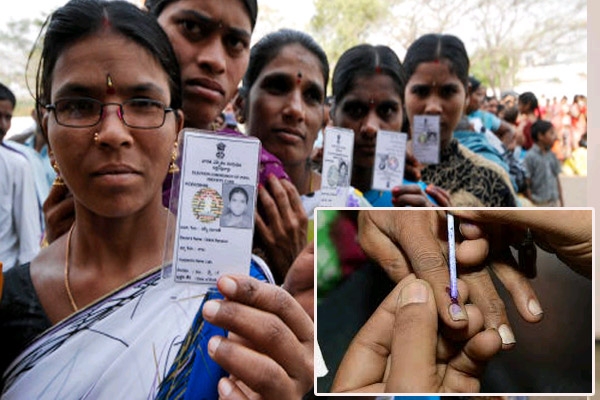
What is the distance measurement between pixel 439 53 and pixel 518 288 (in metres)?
1.22

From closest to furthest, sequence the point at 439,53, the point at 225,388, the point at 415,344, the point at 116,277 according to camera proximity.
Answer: the point at 415,344
the point at 225,388
the point at 116,277
the point at 439,53

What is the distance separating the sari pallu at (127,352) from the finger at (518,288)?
0.70 meters

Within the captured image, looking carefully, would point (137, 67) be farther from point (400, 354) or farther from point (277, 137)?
point (400, 354)

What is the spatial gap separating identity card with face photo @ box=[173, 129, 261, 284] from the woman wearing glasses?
0.15m

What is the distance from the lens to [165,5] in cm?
222

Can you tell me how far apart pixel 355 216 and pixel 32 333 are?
86 cm

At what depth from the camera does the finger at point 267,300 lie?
1.92 m

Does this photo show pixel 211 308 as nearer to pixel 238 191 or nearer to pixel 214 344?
pixel 214 344

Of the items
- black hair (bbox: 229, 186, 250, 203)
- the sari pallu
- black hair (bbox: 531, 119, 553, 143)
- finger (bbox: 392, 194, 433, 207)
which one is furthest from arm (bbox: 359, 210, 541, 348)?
black hair (bbox: 531, 119, 553, 143)

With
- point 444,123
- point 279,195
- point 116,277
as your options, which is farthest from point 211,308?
point 444,123

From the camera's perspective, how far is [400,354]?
1665 mm

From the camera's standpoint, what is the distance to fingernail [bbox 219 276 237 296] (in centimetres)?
191

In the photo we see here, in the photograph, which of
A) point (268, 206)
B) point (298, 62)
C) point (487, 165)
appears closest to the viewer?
point (268, 206)

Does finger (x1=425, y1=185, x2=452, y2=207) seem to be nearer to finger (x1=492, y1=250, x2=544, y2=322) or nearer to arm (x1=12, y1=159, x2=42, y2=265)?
finger (x1=492, y1=250, x2=544, y2=322)
